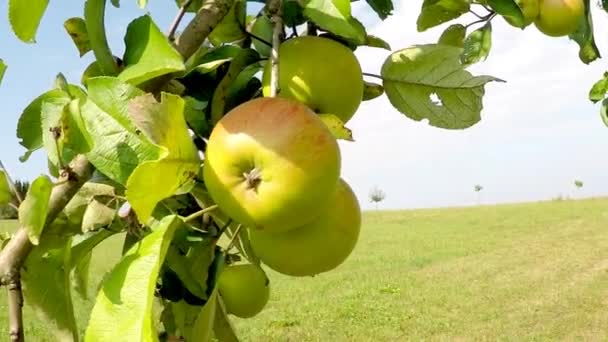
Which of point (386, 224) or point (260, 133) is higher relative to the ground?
point (260, 133)

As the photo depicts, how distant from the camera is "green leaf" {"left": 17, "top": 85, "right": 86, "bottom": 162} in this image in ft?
1.57

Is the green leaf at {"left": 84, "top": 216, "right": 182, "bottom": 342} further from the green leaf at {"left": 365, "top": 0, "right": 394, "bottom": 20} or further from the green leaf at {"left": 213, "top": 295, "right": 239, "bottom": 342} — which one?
the green leaf at {"left": 365, "top": 0, "right": 394, "bottom": 20}

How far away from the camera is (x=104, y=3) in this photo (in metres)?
0.51

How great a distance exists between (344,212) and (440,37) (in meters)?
0.64

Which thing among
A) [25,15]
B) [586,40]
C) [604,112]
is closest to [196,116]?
[25,15]

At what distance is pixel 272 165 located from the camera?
16.1 inches

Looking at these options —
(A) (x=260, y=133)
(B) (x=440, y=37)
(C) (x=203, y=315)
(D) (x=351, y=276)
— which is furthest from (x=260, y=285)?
(D) (x=351, y=276)

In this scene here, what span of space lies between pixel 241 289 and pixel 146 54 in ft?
0.79

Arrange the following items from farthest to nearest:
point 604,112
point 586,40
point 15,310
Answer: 1. point 604,112
2. point 586,40
3. point 15,310

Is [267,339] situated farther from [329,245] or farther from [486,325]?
[329,245]

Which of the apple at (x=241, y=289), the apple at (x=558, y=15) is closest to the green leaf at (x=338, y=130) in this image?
the apple at (x=241, y=289)

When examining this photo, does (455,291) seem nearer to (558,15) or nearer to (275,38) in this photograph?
(558,15)

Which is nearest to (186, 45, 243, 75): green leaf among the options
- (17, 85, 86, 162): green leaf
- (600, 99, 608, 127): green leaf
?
(17, 85, 86, 162): green leaf

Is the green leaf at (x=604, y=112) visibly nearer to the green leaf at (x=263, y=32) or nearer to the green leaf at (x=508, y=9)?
the green leaf at (x=508, y=9)
